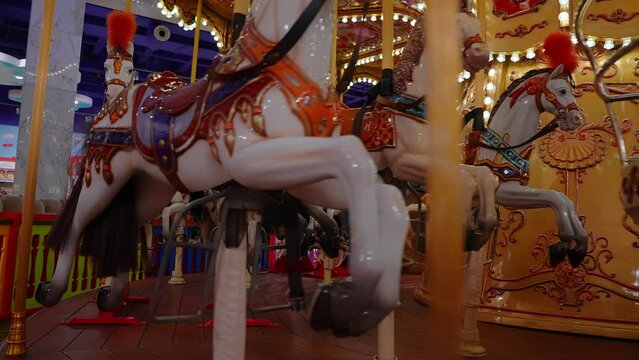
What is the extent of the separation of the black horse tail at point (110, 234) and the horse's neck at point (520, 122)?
7.83 feet

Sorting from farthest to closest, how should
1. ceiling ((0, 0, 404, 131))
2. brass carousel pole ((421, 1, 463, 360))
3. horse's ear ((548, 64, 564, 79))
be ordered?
ceiling ((0, 0, 404, 131)), horse's ear ((548, 64, 564, 79)), brass carousel pole ((421, 1, 463, 360))

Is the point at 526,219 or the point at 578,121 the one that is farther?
the point at 526,219

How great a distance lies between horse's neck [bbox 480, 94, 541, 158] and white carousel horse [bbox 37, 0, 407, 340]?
2.22 meters

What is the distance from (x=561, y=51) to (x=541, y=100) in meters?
0.34

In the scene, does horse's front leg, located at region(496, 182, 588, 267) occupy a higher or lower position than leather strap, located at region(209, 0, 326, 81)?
lower

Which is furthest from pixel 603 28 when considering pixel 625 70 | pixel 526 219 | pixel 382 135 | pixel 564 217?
pixel 382 135

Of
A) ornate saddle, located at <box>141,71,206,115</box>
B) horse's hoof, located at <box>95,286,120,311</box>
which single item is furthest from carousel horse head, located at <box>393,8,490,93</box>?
horse's hoof, located at <box>95,286,120,311</box>

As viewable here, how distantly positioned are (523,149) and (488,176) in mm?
1293

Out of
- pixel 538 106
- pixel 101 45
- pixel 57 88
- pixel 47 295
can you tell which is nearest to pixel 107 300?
pixel 47 295

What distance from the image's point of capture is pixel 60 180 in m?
6.33

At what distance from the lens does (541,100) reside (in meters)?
3.17

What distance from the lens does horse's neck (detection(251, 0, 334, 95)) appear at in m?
1.34

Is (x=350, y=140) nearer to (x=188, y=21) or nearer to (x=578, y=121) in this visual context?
(x=578, y=121)

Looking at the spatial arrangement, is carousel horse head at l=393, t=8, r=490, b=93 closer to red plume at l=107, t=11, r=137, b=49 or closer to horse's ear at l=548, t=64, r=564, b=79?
horse's ear at l=548, t=64, r=564, b=79
